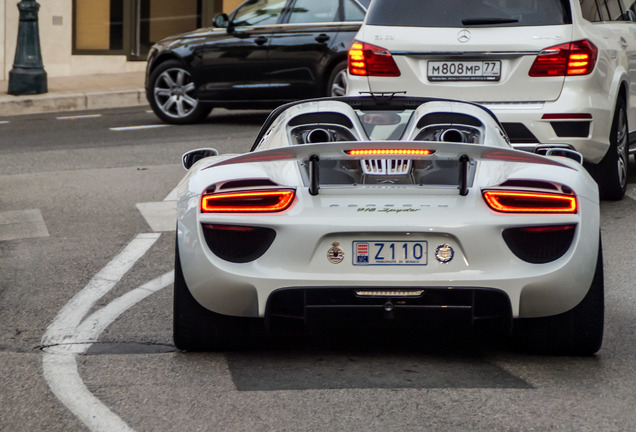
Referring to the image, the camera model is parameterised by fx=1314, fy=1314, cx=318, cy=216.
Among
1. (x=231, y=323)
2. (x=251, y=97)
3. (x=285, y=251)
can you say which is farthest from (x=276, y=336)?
(x=251, y=97)

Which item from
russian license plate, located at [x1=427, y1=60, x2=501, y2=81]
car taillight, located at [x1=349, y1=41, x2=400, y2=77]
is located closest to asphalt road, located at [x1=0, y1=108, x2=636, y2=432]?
russian license plate, located at [x1=427, y1=60, x2=501, y2=81]

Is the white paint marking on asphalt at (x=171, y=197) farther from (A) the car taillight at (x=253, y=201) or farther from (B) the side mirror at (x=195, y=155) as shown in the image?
(A) the car taillight at (x=253, y=201)

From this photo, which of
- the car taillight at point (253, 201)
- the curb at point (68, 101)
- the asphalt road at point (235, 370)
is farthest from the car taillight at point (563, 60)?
the curb at point (68, 101)

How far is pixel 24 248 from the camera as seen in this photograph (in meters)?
8.23

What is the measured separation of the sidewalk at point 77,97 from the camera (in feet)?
59.3

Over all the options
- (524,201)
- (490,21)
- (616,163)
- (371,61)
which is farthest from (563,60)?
(524,201)

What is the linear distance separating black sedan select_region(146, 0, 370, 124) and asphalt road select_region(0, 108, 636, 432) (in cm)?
658

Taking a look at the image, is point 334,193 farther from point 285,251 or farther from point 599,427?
point 599,427

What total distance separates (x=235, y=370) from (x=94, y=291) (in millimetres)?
1970

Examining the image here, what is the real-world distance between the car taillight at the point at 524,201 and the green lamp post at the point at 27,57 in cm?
1460

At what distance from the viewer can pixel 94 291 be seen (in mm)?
6941

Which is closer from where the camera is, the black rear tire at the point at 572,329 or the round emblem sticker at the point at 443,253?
the round emblem sticker at the point at 443,253

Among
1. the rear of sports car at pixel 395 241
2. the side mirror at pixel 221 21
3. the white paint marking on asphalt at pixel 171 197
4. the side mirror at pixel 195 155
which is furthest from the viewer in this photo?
the side mirror at pixel 221 21

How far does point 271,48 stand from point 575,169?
32.7ft
